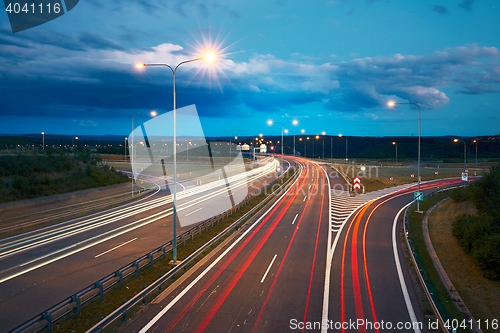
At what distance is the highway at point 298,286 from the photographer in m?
11.7

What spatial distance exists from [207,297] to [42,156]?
46628 mm

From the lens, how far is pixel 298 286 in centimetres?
1488

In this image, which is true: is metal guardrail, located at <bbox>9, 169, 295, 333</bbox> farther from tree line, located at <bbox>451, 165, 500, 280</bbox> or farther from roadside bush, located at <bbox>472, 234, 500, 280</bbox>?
tree line, located at <bbox>451, 165, 500, 280</bbox>

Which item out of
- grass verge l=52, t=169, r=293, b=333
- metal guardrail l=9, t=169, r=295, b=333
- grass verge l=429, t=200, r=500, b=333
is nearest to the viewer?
metal guardrail l=9, t=169, r=295, b=333

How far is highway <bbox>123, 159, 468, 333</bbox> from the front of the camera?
11711mm

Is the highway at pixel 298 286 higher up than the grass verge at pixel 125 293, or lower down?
lower down

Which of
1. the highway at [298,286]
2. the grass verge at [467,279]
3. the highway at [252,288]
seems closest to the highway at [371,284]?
the highway at [298,286]

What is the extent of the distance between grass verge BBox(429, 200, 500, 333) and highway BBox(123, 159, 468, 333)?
2227mm

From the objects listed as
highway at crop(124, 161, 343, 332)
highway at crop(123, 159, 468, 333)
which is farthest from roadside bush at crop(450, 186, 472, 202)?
highway at crop(124, 161, 343, 332)

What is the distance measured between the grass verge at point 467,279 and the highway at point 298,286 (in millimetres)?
2227

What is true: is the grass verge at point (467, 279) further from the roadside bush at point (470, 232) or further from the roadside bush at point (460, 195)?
the roadside bush at point (460, 195)

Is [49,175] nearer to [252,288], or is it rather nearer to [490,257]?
[252,288]

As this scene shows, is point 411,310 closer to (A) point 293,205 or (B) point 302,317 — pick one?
(B) point 302,317

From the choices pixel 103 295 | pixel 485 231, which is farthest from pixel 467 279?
pixel 103 295
